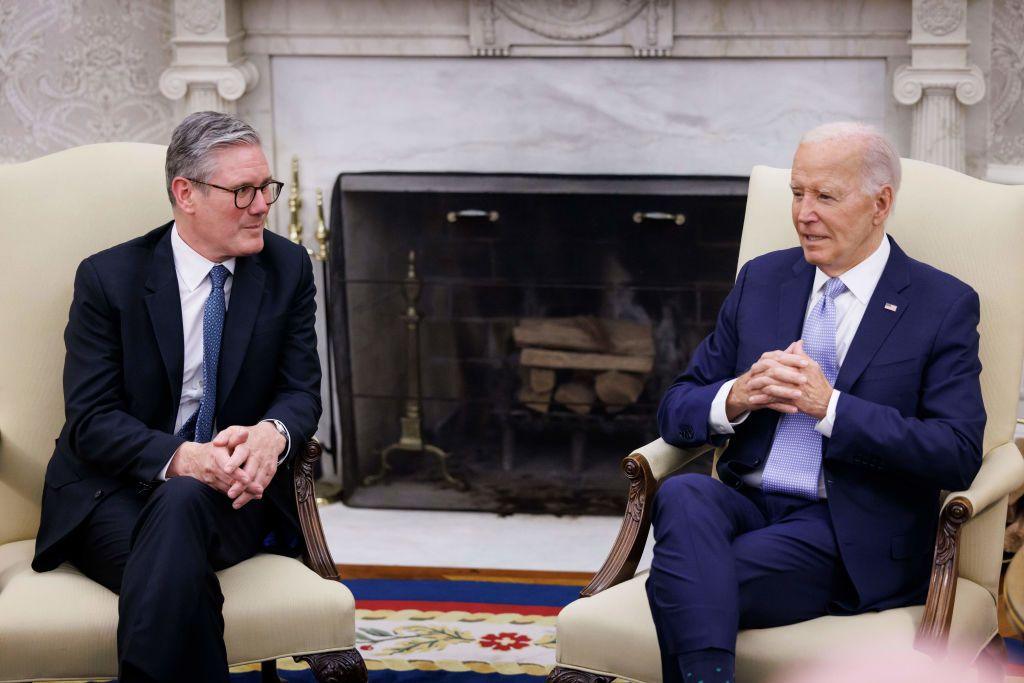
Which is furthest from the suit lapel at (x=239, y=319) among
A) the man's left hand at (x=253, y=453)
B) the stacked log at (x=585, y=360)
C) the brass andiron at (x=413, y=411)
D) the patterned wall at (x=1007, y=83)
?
the patterned wall at (x=1007, y=83)

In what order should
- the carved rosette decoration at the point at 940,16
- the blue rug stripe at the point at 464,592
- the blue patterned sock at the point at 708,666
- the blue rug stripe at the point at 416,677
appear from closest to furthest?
1. the blue patterned sock at the point at 708,666
2. the blue rug stripe at the point at 416,677
3. the blue rug stripe at the point at 464,592
4. the carved rosette decoration at the point at 940,16

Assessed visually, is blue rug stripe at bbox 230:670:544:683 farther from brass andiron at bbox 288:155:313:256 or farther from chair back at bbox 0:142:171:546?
brass andiron at bbox 288:155:313:256

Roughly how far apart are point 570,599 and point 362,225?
136cm

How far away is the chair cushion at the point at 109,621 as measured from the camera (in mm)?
2115

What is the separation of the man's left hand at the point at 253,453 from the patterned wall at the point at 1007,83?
7.64ft

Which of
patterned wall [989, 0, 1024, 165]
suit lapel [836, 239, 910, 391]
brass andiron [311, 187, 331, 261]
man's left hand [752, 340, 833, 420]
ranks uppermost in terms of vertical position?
patterned wall [989, 0, 1024, 165]

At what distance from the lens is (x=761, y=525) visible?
233 centimetres

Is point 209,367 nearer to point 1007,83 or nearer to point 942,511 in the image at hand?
point 942,511

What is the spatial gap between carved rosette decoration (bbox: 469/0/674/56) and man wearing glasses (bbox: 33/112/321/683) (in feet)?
4.91

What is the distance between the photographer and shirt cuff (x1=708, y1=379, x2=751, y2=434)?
2.32m

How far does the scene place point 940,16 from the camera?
357cm

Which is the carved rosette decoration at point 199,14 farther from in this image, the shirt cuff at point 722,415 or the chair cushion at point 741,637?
the chair cushion at point 741,637

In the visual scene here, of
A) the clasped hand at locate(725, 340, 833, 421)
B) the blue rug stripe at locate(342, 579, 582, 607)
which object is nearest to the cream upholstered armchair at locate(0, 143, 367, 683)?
the blue rug stripe at locate(342, 579, 582, 607)

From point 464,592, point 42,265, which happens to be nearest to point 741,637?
point 464,592
